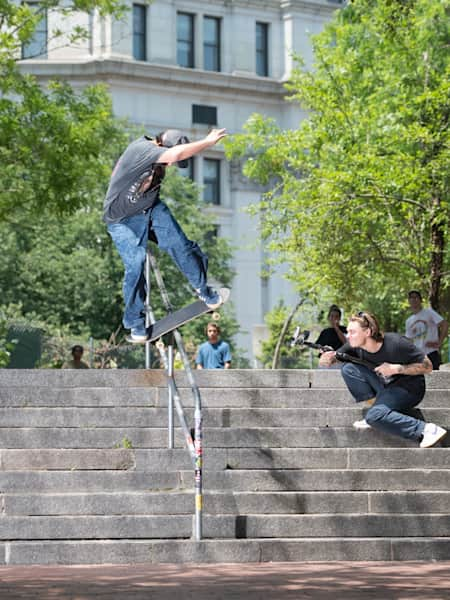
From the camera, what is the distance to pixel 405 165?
2797cm

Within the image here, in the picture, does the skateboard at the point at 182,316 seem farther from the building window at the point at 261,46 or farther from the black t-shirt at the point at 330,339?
the building window at the point at 261,46

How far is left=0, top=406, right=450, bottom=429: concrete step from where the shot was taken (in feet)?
Result: 44.4

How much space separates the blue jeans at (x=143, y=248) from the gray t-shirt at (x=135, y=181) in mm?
101

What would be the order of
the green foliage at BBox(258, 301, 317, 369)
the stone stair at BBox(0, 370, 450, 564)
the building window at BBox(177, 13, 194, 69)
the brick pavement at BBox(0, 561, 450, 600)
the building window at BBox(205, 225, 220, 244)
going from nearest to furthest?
the brick pavement at BBox(0, 561, 450, 600)
the stone stair at BBox(0, 370, 450, 564)
the building window at BBox(205, 225, 220, 244)
the green foliage at BBox(258, 301, 317, 369)
the building window at BBox(177, 13, 194, 69)

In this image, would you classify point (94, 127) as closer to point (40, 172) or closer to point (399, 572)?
point (40, 172)

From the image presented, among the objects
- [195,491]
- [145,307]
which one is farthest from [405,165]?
[195,491]

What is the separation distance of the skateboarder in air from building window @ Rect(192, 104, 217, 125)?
49.8m

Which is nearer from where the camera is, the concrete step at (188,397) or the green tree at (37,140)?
the concrete step at (188,397)

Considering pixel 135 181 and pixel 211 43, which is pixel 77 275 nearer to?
pixel 211 43

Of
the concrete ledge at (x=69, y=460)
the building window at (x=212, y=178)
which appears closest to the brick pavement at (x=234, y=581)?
the concrete ledge at (x=69, y=460)

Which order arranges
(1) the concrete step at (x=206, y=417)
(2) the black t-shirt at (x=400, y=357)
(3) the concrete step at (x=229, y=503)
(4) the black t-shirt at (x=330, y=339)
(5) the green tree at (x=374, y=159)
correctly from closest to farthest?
1. (3) the concrete step at (x=229, y=503)
2. (2) the black t-shirt at (x=400, y=357)
3. (1) the concrete step at (x=206, y=417)
4. (4) the black t-shirt at (x=330, y=339)
5. (5) the green tree at (x=374, y=159)

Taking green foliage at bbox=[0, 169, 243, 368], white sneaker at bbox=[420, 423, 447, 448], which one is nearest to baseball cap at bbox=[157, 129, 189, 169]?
white sneaker at bbox=[420, 423, 447, 448]

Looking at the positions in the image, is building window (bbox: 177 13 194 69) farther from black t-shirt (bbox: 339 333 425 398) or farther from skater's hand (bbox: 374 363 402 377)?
skater's hand (bbox: 374 363 402 377)

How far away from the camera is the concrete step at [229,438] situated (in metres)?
13.0
